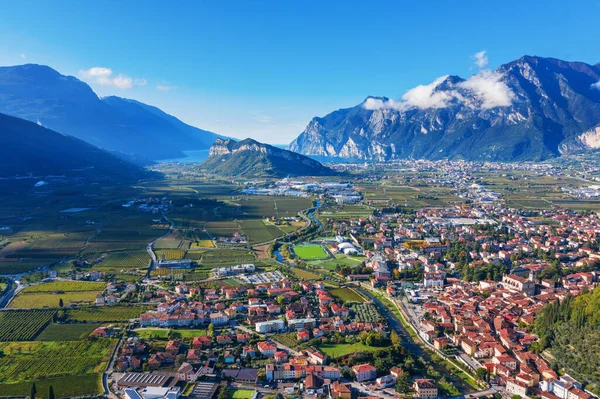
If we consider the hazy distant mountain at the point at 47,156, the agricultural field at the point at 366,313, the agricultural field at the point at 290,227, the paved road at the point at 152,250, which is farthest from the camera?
the hazy distant mountain at the point at 47,156

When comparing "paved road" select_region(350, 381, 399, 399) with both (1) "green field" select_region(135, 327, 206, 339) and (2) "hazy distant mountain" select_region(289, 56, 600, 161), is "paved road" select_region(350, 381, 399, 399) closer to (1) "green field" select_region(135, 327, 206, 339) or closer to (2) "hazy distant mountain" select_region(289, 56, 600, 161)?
(1) "green field" select_region(135, 327, 206, 339)

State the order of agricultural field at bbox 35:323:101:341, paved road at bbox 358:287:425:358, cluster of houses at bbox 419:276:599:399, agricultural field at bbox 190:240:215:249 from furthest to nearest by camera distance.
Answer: agricultural field at bbox 190:240:215:249
agricultural field at bbox 35:323:101:341
paved road at bbox 358:287:425:358
cluster of houses at bbox 419:276:599:399

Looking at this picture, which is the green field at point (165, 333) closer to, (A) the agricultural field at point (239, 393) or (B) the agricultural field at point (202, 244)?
(A) the agricultural field at point (239, 393)

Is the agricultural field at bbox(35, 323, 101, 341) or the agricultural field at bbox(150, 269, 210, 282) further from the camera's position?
the agricultural field at bbox(150, 269, 210, 282)

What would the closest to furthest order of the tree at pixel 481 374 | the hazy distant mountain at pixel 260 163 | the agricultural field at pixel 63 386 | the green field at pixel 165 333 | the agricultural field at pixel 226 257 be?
1. the agricultural field at pixel 63 386
2. the tree at pixel 481 374
3. the green field at pixel 165 333
4. the agricultural field at pixel 226 257
5. the hazy distant mountain at pixel 260 163

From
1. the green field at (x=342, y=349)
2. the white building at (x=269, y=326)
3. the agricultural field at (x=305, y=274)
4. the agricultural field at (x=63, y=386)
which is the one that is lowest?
the agricultural field at (x=63, y=386)

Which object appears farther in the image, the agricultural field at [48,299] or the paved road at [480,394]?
the agricultural field at [48,299]

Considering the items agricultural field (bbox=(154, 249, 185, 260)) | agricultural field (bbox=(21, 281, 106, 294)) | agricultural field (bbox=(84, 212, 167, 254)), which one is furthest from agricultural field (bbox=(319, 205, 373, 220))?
agricultural field (bbox=(21, 281, 106, 294))

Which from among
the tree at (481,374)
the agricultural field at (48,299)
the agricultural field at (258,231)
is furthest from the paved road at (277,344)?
the agricultural field at (258,231)
